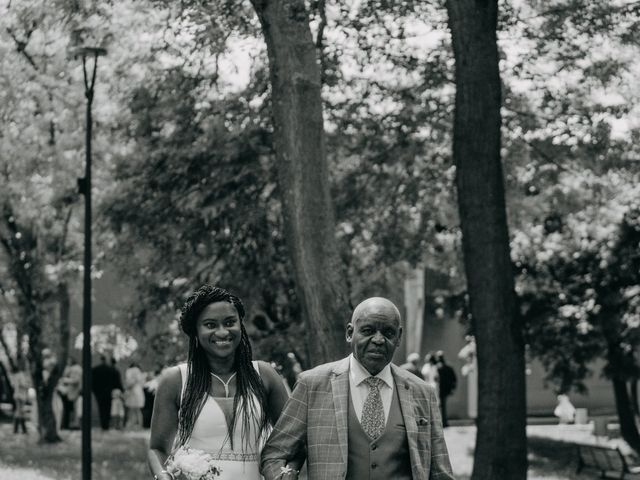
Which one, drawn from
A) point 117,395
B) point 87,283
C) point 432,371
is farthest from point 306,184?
point 117,395

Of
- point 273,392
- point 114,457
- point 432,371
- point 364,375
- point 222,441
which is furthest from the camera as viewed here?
point 432,371

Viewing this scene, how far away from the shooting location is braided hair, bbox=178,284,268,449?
18.9 feet

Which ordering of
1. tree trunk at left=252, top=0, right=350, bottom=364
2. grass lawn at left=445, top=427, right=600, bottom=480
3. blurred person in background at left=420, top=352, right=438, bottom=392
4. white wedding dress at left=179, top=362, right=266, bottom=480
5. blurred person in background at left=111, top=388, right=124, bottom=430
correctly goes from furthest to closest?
1. blurred person in background at left=111, top=388, right=124, bottom=430
2. blurred person in background at left=420, top=352, right=438, bottom=392
3. grass lawn at left=445, top=427, right=600, bottom=480
4. tree trunk at left=252, top=0, right=350, bottom=364
5. white wedding dress at left=179, top=362, right=266, bottom=480

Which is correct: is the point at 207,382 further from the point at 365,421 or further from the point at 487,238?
the point at 487,238

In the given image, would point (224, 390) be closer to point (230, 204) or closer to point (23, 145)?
point (230, 204)

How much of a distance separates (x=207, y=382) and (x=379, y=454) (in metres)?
0.92

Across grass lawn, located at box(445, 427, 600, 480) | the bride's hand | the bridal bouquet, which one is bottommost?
grass lawn, located at box(445, 427, 600, 480)

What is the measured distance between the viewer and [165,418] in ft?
19.1

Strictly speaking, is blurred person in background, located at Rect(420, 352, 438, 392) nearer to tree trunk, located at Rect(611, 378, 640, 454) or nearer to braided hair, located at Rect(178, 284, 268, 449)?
tree trunk, located at Rect(611, 378, 640, 454)

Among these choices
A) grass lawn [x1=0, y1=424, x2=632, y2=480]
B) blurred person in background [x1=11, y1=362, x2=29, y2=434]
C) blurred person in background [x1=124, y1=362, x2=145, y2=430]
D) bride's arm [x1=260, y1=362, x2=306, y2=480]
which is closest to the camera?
bride's arm [x1=260, y1=362, x2=306, y2=480]

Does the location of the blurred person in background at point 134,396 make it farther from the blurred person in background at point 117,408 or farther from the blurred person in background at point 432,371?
the blurred person in background at point 432,371

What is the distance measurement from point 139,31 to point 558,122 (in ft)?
21.5

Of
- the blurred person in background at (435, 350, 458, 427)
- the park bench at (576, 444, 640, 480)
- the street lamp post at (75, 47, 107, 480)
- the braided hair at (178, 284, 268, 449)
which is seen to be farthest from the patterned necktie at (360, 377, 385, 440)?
the blurred person in background at (435, 350, 458, 427)

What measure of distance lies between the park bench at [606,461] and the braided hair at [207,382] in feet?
49.4
